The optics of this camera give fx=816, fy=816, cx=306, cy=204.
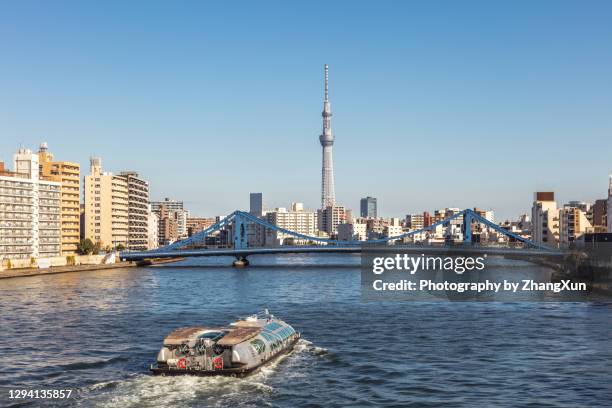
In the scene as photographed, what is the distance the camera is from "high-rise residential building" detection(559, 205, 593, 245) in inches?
6836

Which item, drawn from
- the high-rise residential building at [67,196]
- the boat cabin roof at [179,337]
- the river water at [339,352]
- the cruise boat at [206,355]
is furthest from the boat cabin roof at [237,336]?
the high-rise residential building at [67,196]

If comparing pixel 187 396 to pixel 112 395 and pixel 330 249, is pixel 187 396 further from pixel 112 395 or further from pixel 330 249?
pixel 330 249

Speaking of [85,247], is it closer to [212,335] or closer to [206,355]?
[212,335]

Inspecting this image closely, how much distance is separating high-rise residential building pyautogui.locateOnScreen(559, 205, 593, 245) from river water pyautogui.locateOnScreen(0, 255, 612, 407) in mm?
108226

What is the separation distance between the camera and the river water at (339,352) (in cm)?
3181

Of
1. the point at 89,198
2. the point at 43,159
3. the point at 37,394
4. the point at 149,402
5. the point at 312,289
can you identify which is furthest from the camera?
the point at 89,198

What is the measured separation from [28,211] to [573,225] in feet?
366

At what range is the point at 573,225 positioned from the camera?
6939 inches

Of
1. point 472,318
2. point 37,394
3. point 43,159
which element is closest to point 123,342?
point 37,394

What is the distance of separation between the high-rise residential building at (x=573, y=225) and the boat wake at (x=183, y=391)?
14902 cm

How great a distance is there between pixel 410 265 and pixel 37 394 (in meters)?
145

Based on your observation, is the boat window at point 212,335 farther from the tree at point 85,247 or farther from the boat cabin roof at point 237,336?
the tree at point 85,247

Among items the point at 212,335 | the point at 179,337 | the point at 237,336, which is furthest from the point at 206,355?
the point at 212,335

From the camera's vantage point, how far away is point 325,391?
108 feet
